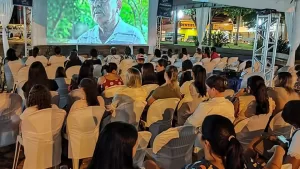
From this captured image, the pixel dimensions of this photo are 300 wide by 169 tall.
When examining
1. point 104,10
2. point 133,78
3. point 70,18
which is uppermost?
point 104,10

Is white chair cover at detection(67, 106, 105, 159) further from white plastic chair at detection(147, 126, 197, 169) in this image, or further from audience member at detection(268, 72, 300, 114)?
audience member at detection(268, 72, 300, 114)

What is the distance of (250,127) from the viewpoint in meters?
3.67

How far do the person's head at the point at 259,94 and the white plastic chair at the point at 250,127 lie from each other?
0.18m

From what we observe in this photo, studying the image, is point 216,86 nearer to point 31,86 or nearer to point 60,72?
point 31,86

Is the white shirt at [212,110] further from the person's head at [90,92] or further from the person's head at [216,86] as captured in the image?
the person's head at [90,92]

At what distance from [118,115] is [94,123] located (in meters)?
0.51

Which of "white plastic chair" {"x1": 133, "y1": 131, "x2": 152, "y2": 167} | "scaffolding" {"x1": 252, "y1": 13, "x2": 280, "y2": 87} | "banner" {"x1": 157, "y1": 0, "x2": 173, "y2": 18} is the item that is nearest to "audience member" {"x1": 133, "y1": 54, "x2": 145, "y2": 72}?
"scaffolding" {"x1": 252, "y1": 13, "x2": 280, "y2": 87}

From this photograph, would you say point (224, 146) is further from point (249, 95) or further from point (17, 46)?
point (17, 46)

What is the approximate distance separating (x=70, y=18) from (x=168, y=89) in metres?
8.42

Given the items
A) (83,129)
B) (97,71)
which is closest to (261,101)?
(83,129)

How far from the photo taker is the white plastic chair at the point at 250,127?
359cm

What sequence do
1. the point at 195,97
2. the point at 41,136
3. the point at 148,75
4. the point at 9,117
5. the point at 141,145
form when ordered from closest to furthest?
1. the point at 141,145
2. the point at 41,136
3. the point at 9,117
4. the point at 195,97
5. the point at 148,75

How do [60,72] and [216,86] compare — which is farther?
[60,72]

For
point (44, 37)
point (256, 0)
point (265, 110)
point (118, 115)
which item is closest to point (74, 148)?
point (118, 115)
